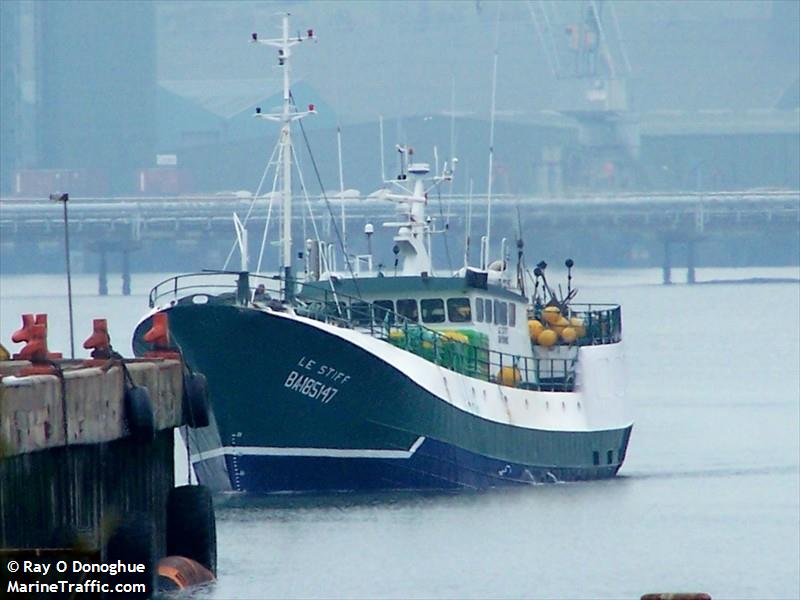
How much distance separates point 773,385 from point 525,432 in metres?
39.4

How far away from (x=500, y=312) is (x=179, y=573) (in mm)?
18355

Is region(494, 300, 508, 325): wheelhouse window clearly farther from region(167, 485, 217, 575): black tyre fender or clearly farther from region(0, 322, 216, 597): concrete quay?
region(167, 485, 217, 575): black tyre fender

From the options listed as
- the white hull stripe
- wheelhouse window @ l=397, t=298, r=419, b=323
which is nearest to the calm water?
the white hull stripe

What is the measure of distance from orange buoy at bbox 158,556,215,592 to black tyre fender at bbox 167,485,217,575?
0.22 meters

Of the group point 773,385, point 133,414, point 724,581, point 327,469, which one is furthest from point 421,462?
point 773,385

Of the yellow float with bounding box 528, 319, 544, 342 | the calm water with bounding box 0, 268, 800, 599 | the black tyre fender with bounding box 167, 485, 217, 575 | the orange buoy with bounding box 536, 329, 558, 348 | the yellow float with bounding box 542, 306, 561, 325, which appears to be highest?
the yellow float with bounding box 542, 306, 561, 325

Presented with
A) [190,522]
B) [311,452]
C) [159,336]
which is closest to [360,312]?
[311,452]

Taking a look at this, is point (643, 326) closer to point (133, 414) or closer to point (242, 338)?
point (242, 338)

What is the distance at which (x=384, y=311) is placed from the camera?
50062 mm

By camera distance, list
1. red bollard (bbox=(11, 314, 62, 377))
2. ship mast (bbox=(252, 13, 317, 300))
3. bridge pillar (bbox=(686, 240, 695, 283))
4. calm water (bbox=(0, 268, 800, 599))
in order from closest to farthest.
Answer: red bollard (bbox=(11, 314, 62, 377)), calm water (bbox=(0, 268, 800, 599)), ship mast (bbox=(252, 13, 317, 300)), bridge pillar (bbox=(686, 240, 695, 283))

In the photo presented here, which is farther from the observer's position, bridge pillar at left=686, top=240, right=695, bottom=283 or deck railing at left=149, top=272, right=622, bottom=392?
bridge pillar at left=686, top=240, right=695, bottom=283

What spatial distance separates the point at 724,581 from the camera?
3938 centimetres

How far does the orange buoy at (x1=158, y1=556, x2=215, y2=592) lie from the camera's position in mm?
34656

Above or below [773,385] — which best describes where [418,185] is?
above
